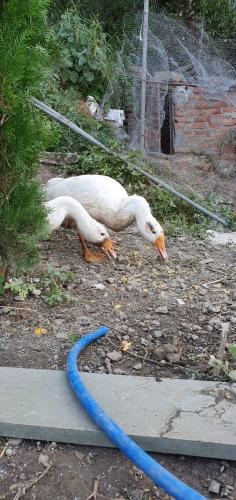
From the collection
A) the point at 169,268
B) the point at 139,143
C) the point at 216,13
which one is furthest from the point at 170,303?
the point at 216,13

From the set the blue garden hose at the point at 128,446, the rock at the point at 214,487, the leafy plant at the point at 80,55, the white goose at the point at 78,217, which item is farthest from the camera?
the leafy plant at the point at 80,55

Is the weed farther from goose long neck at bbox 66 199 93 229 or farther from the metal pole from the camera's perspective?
the metal pole

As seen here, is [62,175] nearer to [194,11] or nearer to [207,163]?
[207,163]

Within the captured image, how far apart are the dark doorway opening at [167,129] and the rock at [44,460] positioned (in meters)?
7.25

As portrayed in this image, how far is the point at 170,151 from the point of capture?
28.8 ft

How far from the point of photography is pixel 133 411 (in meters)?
2.10

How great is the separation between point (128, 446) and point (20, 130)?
1.86m

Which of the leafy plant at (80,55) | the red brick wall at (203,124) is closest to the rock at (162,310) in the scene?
the red brick wall at (203,124)

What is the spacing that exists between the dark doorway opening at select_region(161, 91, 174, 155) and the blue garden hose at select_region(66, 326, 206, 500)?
22.1ft

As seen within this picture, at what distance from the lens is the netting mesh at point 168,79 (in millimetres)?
7676

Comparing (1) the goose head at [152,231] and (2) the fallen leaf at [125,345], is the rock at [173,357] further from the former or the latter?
(1) the goose head at [152,231]

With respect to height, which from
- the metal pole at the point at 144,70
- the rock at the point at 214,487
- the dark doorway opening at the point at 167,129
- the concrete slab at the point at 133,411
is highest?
the metal pole at the point at 144,70

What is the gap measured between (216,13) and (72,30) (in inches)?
168

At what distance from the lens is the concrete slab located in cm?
194
